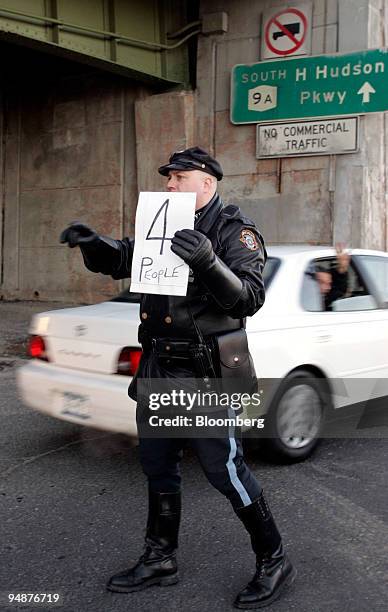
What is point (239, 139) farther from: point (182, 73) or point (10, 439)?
point (10, 439)

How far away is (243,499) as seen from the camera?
9.14ft

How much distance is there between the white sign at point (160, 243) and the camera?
270cm

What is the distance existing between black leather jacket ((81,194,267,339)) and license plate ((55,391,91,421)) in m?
1.59

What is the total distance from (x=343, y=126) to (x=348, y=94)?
514 mm

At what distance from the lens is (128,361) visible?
14.0 ft

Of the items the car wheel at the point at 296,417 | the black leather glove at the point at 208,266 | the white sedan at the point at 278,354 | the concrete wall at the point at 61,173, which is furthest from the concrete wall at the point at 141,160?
the black leather glove at the point at 208,266

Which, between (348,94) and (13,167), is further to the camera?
(13,167)

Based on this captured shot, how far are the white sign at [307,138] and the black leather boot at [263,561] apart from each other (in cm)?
960

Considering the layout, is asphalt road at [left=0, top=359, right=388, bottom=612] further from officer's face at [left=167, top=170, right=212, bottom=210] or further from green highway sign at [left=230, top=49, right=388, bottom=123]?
green highway sign at [left=230, top=49, right=388, bottom=123]

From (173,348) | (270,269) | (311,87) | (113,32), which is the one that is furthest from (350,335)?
(113,32)

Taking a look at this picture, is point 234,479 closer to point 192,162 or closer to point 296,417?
point 192,162

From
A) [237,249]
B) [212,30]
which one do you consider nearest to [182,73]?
[212,30]

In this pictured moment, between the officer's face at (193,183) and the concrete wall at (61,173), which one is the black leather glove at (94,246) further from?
the concrete wall at (61,173)

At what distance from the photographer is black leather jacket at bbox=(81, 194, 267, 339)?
2656 mm
